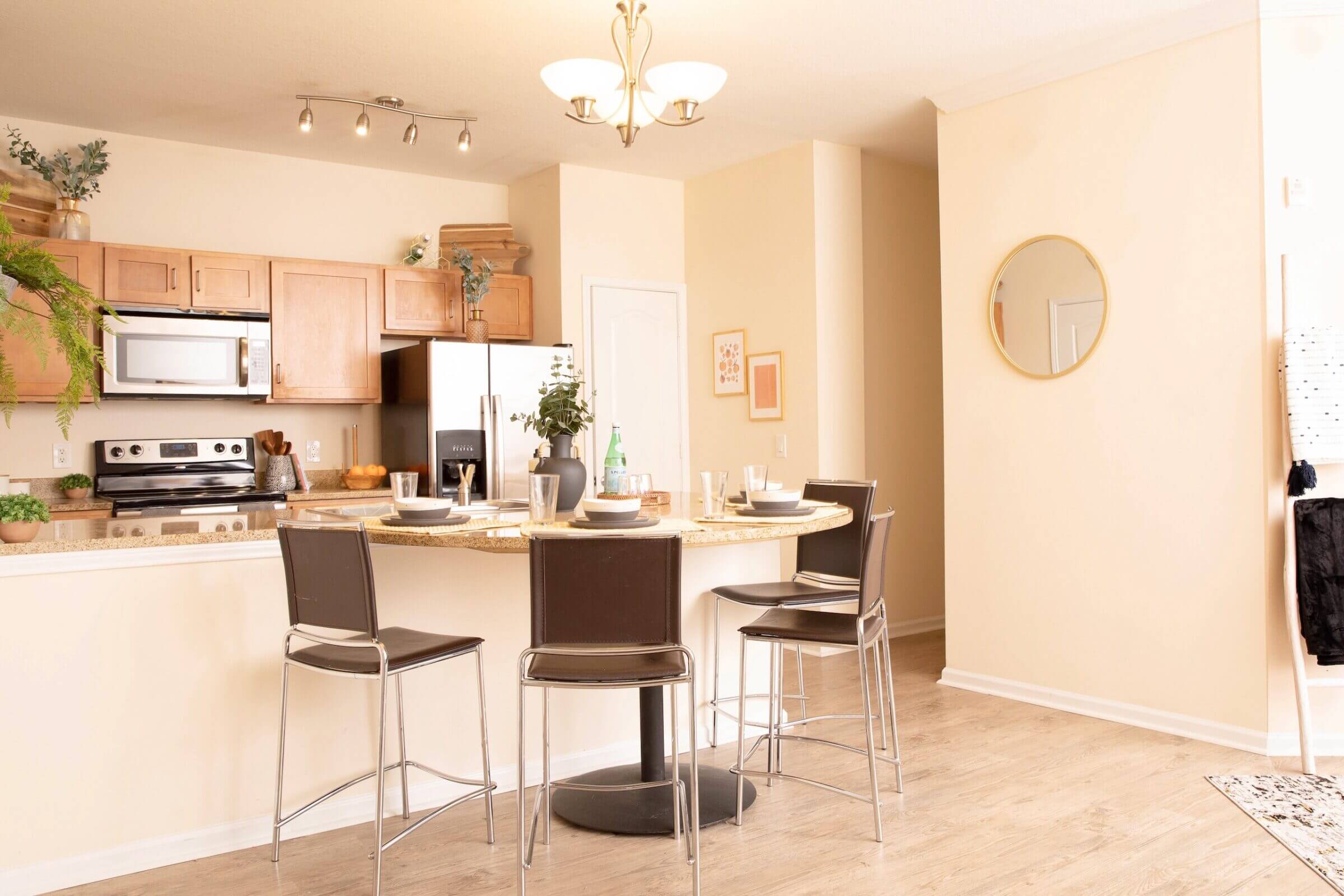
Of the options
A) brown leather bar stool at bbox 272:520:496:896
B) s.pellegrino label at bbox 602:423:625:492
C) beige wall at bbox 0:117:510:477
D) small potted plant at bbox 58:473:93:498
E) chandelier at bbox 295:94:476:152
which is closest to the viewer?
brown leather bar stool at bbox 272:520:496:896

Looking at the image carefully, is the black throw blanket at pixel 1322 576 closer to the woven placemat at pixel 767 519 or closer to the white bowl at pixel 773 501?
the woven placemat at pixel 767 519

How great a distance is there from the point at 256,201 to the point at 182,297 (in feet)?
2.48

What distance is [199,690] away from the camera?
109 inches

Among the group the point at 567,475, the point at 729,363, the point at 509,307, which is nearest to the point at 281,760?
the point at 567,475

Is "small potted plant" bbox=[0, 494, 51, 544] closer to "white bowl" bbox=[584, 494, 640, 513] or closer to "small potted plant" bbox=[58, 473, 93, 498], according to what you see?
"white bowl" bbox=[584, 494, 640, 513]

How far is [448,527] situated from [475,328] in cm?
294

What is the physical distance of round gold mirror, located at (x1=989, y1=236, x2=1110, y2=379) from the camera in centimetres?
402

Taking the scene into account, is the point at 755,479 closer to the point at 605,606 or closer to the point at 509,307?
the point at 605,606

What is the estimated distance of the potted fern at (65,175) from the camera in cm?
455

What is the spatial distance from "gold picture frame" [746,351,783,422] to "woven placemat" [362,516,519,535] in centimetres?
280

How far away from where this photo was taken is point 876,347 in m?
5.56

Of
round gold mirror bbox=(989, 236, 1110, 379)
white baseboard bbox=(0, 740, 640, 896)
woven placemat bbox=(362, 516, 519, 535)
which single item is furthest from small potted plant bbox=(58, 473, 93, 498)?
round gold mirror bbox=(989, 236, 1110, 379)

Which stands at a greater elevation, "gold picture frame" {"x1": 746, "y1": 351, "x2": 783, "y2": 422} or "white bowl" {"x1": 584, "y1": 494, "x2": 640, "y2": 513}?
"gold picture frame" {"x1": 746, "y1": 351, "x2": 783, "y2": 422}

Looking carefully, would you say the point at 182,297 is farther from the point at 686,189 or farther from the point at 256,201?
the point at 686,189
